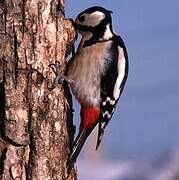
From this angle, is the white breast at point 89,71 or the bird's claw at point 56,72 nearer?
the bird's claw at point 56,72

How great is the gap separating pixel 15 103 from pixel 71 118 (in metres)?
0.33

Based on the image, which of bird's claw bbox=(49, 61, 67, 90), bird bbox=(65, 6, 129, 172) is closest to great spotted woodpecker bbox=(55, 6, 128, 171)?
bird bbox=(65, 6, 129, 172)

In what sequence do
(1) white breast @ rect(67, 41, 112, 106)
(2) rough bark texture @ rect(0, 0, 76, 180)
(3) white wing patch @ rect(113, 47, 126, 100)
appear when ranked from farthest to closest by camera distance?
(3) white wing patch @ rect(113, 47, 126, 100) → (1) white breast @ rect(67, 41, 112, 106) → (2) rough bark texture @ rect(0, 0, 76, 180)

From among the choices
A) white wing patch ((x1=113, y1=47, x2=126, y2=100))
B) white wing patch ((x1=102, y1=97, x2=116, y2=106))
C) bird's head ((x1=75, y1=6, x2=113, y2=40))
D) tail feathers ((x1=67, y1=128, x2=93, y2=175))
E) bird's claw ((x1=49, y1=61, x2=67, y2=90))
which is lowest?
tail feathers ((x1=67, y1=128, x2=93, y2=175))

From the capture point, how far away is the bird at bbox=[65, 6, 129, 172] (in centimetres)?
239

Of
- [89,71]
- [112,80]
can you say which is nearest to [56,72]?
[89,71]

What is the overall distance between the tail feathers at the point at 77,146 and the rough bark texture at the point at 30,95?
0.14ft

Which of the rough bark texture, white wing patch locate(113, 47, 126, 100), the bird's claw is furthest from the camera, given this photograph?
white wing patch locate(113, 47, 126, 100)

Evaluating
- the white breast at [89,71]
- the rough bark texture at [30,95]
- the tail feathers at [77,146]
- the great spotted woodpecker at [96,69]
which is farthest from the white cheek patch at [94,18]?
the tail feathers at [77,146]

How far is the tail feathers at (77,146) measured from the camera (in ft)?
7.05

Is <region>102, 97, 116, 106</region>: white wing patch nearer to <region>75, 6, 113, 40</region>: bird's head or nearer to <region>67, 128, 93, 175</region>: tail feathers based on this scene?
<region>67, 128, 93, 175</region>: tail feathers

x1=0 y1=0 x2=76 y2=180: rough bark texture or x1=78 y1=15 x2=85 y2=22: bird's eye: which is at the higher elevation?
x1=78 y1=15 x2=85 y2=22: bird's eye

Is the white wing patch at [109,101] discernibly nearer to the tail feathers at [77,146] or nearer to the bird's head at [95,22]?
the tail feathers at [77,146]

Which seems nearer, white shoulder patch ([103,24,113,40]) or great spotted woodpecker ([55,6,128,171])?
great spotted woodpecker ([55,6,128,171])
